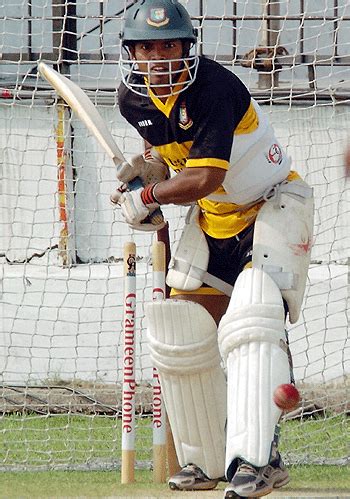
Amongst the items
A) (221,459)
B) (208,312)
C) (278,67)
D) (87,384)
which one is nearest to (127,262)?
(208,312)

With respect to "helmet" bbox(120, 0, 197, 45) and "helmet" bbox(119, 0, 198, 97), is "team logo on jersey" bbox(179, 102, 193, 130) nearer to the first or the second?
"helmet" bbox(119, 0, 198, 97)

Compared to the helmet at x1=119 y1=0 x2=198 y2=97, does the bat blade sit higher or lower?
lower

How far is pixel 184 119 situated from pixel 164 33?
27 cm

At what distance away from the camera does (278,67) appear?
6.95m

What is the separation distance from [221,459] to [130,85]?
4.10 feet

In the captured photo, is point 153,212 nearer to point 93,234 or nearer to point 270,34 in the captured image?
point 93,234

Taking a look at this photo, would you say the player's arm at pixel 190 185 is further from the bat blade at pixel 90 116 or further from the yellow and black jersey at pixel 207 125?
the bat blade at pixel 90 116

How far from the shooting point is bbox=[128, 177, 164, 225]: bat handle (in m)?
4.50

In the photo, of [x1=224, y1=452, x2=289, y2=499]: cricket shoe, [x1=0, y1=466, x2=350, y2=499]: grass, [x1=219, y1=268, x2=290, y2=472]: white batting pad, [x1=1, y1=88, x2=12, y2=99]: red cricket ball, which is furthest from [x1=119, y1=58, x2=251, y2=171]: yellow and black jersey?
[x1=1, y1=88, x2=12, y2=99]: red cricket ball

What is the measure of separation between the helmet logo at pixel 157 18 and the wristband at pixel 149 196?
506mm

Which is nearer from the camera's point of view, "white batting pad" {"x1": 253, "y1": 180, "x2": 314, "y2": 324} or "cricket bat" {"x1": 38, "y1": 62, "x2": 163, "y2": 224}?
"white batting pad" {"x1": 253, "y1": 180, "x2": 314, "y2": 324}

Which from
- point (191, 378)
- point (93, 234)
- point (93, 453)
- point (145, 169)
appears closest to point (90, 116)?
point (145, 169)

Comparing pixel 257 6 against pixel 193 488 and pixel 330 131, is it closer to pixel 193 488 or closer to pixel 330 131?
pixel 330 131

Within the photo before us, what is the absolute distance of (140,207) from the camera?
4406 millimetres
